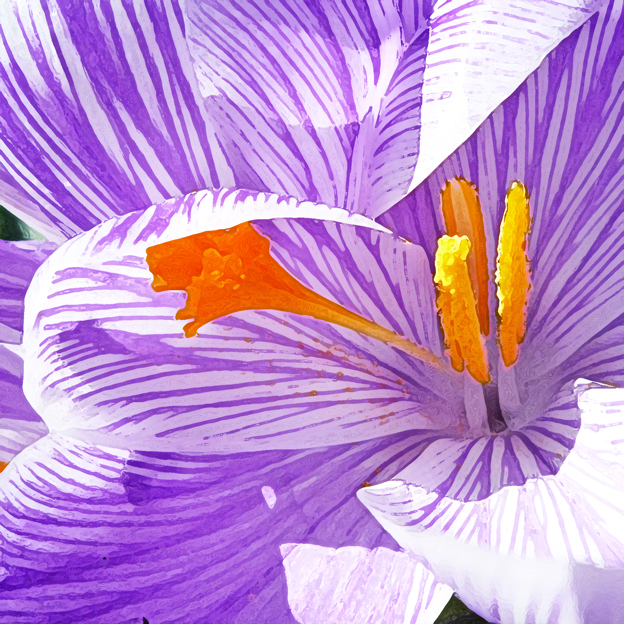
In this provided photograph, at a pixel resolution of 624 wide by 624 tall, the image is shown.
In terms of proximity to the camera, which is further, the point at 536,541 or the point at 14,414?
the point at 14,414

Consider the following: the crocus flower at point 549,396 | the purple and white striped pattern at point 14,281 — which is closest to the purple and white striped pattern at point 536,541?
the crocus flower at point 549,396

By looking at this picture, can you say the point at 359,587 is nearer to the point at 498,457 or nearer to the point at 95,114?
the point at 498,457

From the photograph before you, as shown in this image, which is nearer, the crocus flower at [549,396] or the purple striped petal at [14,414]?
the crocus flower at [549,396]

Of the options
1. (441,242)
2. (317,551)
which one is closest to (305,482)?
(317,551)

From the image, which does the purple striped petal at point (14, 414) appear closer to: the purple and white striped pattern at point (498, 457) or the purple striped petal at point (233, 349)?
the purple striped petal at point (233, 349)

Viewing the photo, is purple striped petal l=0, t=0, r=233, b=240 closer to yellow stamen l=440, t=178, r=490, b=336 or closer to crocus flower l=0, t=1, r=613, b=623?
crocus flower l=0, t=1, r=613, b=623

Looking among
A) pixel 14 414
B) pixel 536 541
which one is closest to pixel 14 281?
pixel 14 414

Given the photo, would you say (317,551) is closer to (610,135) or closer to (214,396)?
(214,396)
